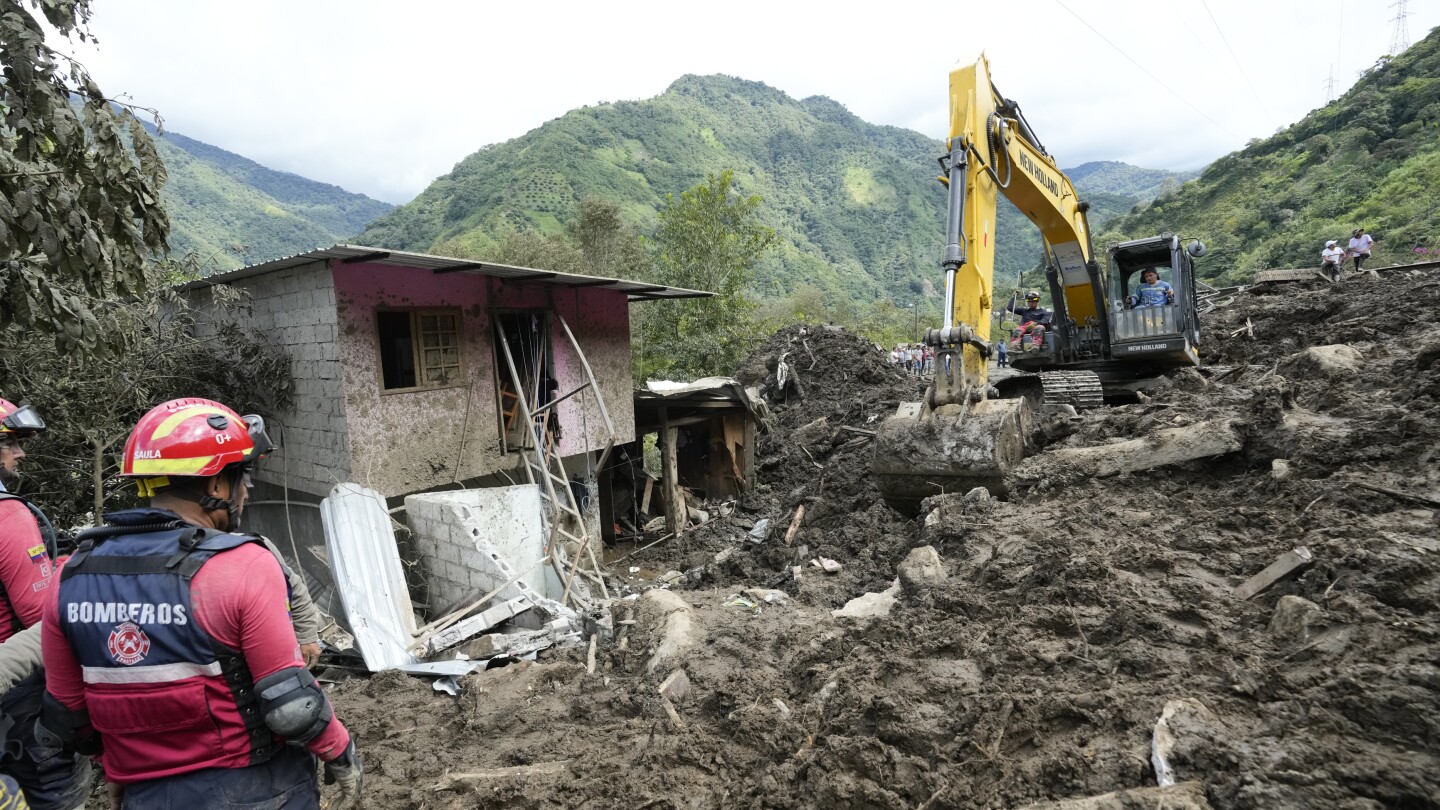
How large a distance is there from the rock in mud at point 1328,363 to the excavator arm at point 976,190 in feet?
9.65

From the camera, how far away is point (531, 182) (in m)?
54.0

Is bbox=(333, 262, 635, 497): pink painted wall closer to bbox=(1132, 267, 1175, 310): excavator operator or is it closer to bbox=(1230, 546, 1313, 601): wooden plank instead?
bbox=(1132, 267, 1175, 310): excavator operator

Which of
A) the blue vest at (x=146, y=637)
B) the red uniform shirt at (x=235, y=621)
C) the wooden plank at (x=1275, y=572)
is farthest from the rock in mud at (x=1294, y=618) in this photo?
the blue vest at (x=146, y=637)

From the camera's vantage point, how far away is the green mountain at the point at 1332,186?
2591cm

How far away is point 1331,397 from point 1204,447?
1450mm

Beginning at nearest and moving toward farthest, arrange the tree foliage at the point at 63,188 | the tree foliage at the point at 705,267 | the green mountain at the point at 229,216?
the tree foliage at the point at 63,188, the tree foliage at the point at 705,267, the green mountain at the point at 229,216

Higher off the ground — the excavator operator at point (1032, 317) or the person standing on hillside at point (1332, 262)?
the person standing on hillside at point (1332, 262)

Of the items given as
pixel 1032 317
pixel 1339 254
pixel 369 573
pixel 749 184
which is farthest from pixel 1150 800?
pixel 749 184

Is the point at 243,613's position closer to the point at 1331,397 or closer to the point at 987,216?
the point at 987,216

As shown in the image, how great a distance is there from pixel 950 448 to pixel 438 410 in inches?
247

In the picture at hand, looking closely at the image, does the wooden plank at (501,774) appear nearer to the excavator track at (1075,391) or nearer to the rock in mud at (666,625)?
the rock in mud at (666,625)

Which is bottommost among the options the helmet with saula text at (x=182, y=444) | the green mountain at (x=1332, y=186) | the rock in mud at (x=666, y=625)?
the rock in mud at (x=666, y=625)

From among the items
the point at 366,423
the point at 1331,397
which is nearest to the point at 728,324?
the point at 366,423

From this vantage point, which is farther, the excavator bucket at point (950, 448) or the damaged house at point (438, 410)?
the damaged house at point (438, 410)
